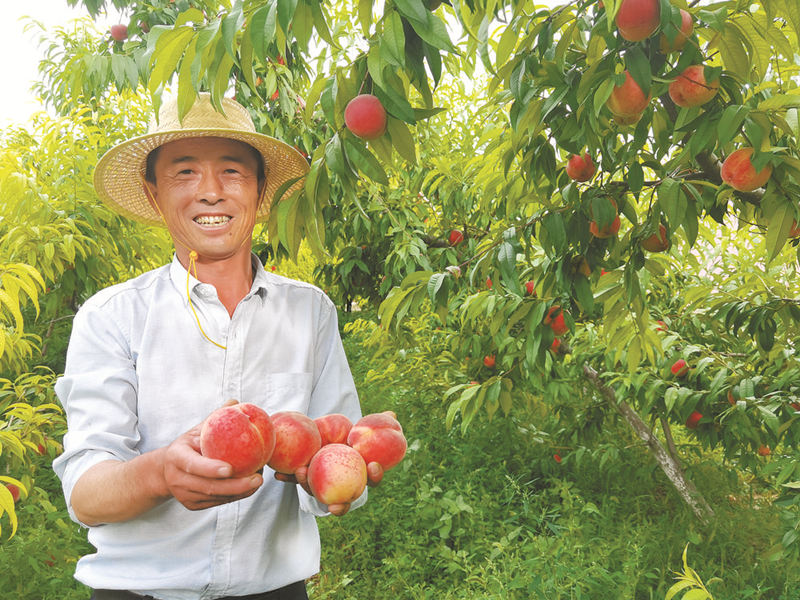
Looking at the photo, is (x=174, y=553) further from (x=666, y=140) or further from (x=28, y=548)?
(x=28, y=548)

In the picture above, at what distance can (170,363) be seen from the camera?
3.74ft

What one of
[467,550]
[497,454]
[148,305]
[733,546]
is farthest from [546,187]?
[497,454]

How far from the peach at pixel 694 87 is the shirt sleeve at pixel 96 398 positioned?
1135mm

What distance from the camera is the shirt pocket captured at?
121 cm

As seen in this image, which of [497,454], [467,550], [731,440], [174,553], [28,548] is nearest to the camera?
[174,553]

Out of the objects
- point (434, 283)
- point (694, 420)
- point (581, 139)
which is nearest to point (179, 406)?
point (434, 283)

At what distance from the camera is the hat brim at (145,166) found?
3.95ft

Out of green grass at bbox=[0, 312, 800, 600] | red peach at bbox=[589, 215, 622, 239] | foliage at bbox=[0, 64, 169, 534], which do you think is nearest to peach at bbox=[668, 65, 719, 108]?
red peach at bbox=[589, 215, 622, 239]

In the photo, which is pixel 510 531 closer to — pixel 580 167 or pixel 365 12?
pixel 580 167

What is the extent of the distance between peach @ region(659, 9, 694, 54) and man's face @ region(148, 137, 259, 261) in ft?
2.67

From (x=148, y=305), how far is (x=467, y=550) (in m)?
2.37

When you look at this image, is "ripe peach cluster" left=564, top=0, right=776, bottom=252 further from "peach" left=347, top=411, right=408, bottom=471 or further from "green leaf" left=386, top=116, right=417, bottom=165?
"peach" left=347, top=411, right=408, bottom=471

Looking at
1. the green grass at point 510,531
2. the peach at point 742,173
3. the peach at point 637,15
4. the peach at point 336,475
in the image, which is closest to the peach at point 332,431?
the peach at point 336,475

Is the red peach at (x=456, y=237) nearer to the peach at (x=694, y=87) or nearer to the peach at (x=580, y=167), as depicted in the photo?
the peach at (x=580, y=167)
